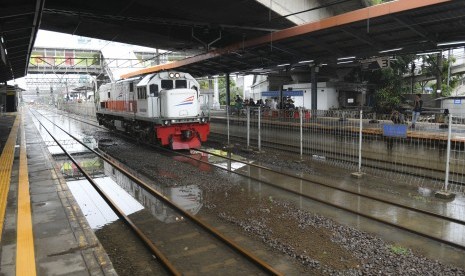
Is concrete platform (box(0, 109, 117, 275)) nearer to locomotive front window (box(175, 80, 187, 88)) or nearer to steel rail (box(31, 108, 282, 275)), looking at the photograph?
steel rail (box(31, 108, 282, 275))

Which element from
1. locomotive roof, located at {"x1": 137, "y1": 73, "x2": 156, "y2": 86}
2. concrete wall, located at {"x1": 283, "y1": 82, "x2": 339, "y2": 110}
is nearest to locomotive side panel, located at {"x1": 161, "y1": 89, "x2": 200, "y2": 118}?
locomotive roof, located at {"x1": 137, "y1": 73, "x2": 156, "y2": 86}

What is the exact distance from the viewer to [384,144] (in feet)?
43.6

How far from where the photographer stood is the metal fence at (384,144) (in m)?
11.1

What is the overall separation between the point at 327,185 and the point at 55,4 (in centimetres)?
1259

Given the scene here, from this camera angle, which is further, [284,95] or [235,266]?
[284,95]

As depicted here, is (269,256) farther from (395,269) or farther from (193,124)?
(193,124)

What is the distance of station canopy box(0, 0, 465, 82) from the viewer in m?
11.4

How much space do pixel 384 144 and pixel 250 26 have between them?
25.1 ft

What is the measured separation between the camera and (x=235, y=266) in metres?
5.41

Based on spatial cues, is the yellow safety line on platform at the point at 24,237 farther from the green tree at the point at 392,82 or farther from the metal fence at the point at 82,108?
the metal fence at the point at 82,108

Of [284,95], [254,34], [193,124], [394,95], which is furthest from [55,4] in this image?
[394,95]

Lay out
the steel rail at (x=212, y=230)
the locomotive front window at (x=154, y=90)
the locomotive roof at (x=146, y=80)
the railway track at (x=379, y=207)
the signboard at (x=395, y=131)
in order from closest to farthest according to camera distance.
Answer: the steel rail at (x=212, y=230) → the railway track at (x=379, y=207) → the signboard at (x=395, y=131) → the locomotive front window at (x=154, y=90) → the locomotive roof at (x=146, y=80)

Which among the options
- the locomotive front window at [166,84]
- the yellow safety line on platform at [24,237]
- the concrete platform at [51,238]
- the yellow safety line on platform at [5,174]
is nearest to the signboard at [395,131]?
the locomotive front window at [166,84]

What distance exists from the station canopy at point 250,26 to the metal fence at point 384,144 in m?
3.01
